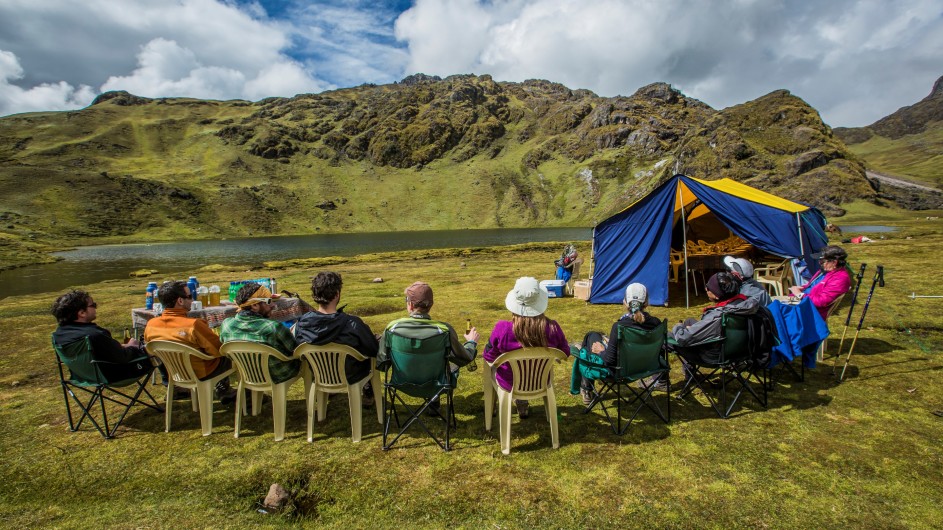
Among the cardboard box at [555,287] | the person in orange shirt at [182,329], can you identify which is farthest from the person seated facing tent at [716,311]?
the cardboard box at [555,287]

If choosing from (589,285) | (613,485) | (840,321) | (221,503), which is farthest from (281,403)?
(840,321)

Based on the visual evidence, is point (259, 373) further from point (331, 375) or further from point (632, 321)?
point (632, 321)

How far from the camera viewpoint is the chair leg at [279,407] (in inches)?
203

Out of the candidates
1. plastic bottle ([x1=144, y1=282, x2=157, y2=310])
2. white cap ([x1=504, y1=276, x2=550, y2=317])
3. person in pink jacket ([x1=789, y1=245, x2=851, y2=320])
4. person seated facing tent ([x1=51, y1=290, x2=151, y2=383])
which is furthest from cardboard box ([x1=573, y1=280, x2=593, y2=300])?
person seated facing tent ([x1=51, y1=290, x2=151, y2=383])

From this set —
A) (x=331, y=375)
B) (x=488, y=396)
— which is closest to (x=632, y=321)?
(x=488, y=396)

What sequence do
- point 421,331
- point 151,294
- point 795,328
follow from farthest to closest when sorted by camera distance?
1. point 151,294
2. point 795,328
3. point 421,331

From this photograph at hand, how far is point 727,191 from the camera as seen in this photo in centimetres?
1320

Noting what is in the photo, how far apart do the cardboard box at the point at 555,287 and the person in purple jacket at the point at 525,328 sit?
9.53m

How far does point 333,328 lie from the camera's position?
485 centimetres

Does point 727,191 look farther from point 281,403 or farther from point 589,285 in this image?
point 281,403

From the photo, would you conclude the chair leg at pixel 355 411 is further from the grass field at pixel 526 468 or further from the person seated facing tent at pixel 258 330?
the person seated facing tent at pixel 258 330

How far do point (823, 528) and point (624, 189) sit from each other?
529 ft

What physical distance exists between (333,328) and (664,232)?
1141 centimetres

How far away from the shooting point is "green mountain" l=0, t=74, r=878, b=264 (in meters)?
115
